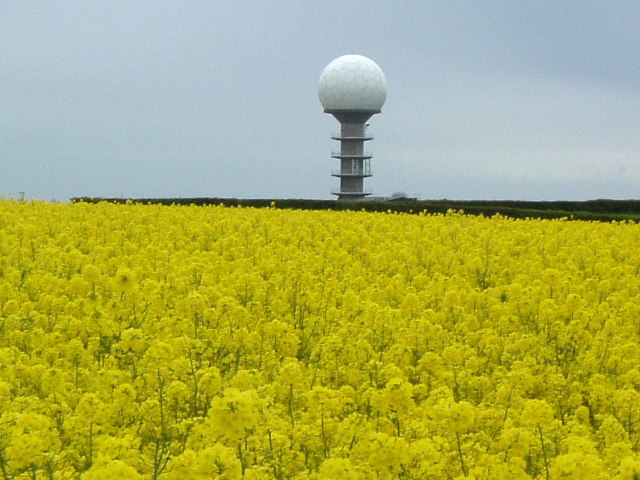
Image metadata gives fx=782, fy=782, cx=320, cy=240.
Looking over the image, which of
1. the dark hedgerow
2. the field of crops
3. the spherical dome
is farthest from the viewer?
the spherical dome

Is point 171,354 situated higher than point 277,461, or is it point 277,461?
point 171,354

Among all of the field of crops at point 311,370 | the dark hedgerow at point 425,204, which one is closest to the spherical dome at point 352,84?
the dark hedgerow at point 425,204

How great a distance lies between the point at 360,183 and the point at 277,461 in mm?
61579

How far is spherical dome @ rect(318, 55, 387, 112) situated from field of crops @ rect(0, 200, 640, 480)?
47.9m

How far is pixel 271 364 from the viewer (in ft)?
22.2

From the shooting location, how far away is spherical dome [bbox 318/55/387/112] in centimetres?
6116

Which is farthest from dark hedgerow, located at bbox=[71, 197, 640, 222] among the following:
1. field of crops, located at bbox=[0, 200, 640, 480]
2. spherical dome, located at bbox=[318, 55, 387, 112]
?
field of crops, located at bbox=[0, 200, 640, 480]

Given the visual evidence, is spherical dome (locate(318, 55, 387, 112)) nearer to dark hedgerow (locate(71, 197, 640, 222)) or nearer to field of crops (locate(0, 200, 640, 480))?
dark hedgerow (locate(71, 197, 640, 222))

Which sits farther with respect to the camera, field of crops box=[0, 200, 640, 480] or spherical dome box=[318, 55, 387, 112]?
spherical dome box=[318, 55, 387, 112]

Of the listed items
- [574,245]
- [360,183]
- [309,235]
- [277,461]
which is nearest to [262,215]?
[309,235]

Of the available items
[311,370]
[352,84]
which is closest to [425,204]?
[352,84]

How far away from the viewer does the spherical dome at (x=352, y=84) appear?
6116 centimetres

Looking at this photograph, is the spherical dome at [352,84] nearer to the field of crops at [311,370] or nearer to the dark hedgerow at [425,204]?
the dark hedgerow at [425,204]

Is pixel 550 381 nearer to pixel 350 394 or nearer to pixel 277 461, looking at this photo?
pixel 350 394
